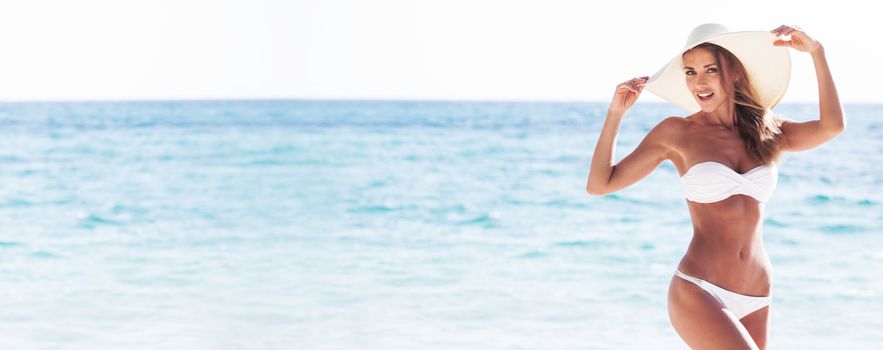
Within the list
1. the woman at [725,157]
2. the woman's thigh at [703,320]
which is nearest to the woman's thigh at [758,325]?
the woman at [725,157]

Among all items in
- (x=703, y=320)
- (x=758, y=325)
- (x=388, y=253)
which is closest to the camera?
(x=703, y=320)

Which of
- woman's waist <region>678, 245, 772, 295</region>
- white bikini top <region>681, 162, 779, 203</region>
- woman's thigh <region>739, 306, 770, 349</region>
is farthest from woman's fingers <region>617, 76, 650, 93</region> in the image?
woman's thigh <region>739, 306, 770, 349</region>

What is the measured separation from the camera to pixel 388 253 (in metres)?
8.79

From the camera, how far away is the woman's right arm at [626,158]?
3066mm

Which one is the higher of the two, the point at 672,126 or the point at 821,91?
the point at 821,91

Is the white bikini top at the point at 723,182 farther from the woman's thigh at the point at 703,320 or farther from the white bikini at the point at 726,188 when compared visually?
the woman's thigh at the point at 703,320

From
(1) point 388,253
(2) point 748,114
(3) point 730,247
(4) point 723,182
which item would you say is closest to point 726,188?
(4) point 723,182

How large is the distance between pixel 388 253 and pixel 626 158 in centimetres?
586

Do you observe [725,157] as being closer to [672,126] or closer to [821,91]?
[672,126]

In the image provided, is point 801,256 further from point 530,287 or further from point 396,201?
point 396,201

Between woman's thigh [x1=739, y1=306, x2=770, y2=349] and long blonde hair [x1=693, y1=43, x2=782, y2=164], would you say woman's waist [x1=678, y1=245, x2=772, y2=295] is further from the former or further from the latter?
long blonde hair [x1=693, y1=43, x2=782, y2=164]

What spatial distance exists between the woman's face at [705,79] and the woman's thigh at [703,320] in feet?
1.90

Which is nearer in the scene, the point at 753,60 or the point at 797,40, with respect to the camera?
the point at 797,40

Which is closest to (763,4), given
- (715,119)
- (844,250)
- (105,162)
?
(105,162)
